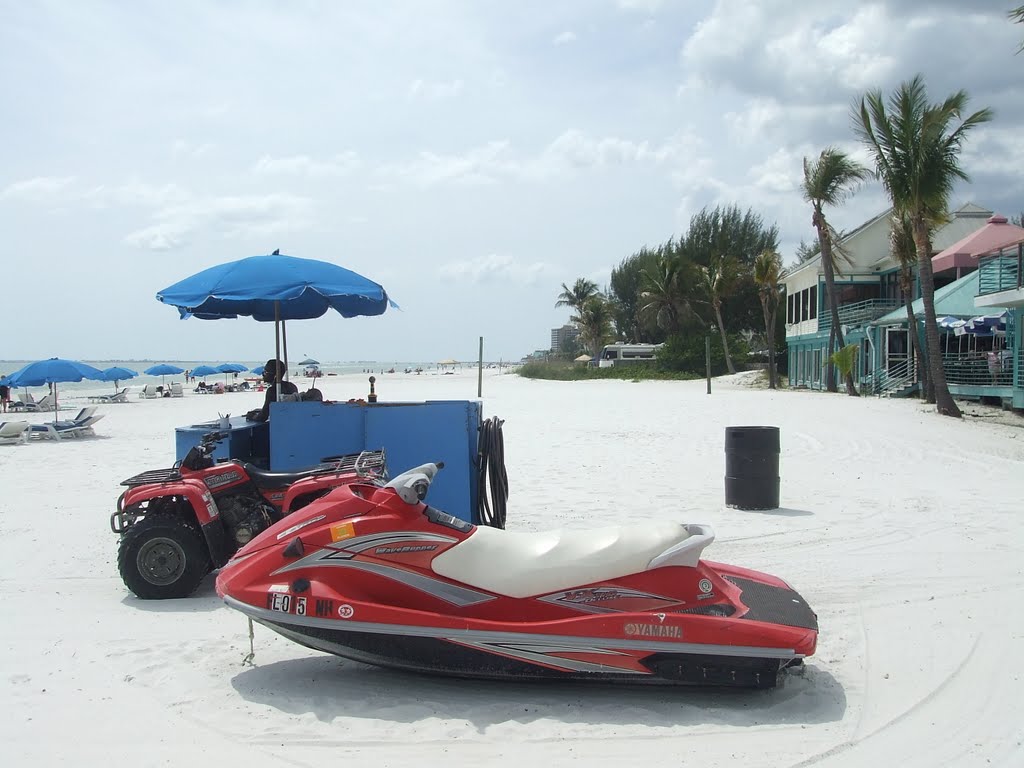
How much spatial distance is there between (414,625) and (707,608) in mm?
1390

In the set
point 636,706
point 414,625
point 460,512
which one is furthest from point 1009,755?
point 460,512

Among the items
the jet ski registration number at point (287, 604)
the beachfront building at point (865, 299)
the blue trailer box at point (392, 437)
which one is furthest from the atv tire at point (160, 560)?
the beachfront building at point (865, 299)

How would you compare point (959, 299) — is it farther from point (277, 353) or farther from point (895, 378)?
point (277, 353)

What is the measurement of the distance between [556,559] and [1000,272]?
67.7 feet

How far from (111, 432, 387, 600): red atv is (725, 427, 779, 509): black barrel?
14.2ft

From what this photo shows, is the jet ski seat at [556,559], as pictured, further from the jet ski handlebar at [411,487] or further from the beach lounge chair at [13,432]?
the beach lounge chair at [13,432]

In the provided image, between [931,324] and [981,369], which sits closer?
[931,324]

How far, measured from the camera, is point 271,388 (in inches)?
329

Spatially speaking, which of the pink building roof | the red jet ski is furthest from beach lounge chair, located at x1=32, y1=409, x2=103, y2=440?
the pink building roof

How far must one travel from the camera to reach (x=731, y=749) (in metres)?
3.56

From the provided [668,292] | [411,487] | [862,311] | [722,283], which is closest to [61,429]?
[411,487]

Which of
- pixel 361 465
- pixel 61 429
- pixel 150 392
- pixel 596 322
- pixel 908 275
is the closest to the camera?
pixel 361 465

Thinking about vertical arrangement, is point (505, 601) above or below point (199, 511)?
below

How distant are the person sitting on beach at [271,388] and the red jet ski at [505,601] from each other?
3814 millimetres
